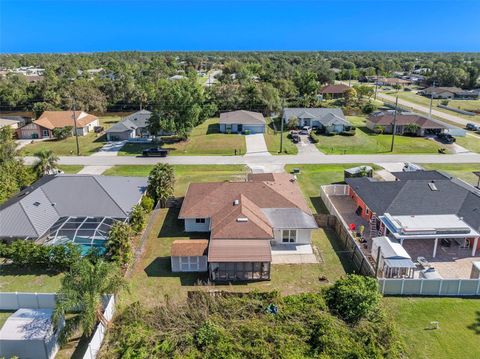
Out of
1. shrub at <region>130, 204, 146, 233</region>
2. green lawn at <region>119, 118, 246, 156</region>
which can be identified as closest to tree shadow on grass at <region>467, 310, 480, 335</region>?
shrub at <region>130, 204, 146, 233</region>

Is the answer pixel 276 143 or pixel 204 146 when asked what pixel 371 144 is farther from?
pixel 204 146

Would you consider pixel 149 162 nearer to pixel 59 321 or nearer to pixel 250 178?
pixel 250 178

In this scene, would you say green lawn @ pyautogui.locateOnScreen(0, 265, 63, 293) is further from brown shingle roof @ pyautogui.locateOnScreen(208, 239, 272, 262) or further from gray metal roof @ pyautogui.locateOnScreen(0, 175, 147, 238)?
brown shingle roof @ pyautogui.locateOnScreen(208, 239, 272, 262)

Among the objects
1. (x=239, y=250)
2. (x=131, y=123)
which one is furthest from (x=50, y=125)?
(x=239, y=250)

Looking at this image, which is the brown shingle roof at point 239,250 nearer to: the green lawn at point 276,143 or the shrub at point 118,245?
the shrub at point 118,245

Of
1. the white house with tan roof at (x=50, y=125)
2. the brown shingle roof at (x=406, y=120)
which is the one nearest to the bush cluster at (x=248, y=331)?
the brown shingle roof at (x=406, y=120)
